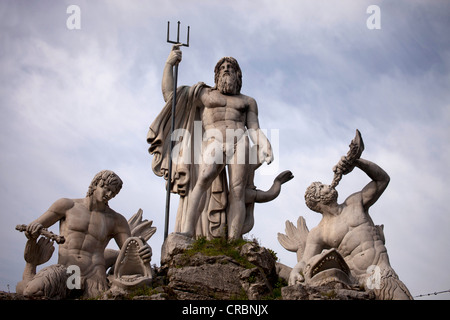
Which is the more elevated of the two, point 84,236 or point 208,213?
point 208,213

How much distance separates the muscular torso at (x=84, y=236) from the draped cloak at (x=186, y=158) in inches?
58.3

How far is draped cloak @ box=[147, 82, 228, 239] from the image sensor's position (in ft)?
44.0

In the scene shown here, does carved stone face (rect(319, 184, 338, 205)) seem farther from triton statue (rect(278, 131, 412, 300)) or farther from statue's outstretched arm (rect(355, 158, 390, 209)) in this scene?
statue's outstretched arm (rect(355, 158, 390, 209))

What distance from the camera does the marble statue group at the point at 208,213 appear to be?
11.7 m

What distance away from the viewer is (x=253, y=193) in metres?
13.7

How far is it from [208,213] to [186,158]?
113cm

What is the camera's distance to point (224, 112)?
1390cm

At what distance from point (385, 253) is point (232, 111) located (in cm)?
392

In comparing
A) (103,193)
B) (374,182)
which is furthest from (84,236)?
(374,182)

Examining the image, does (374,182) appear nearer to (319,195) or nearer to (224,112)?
(319,195)

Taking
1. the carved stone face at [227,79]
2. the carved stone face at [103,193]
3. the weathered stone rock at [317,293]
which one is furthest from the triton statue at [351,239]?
the carved stone face at [103,193]

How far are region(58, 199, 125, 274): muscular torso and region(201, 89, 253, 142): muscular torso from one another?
274 cm

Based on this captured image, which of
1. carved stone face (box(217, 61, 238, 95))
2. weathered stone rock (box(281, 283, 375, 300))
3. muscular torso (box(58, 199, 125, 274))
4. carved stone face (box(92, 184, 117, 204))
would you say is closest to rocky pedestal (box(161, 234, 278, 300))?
weathered stone rock (box(281, 283, 375, 300))
